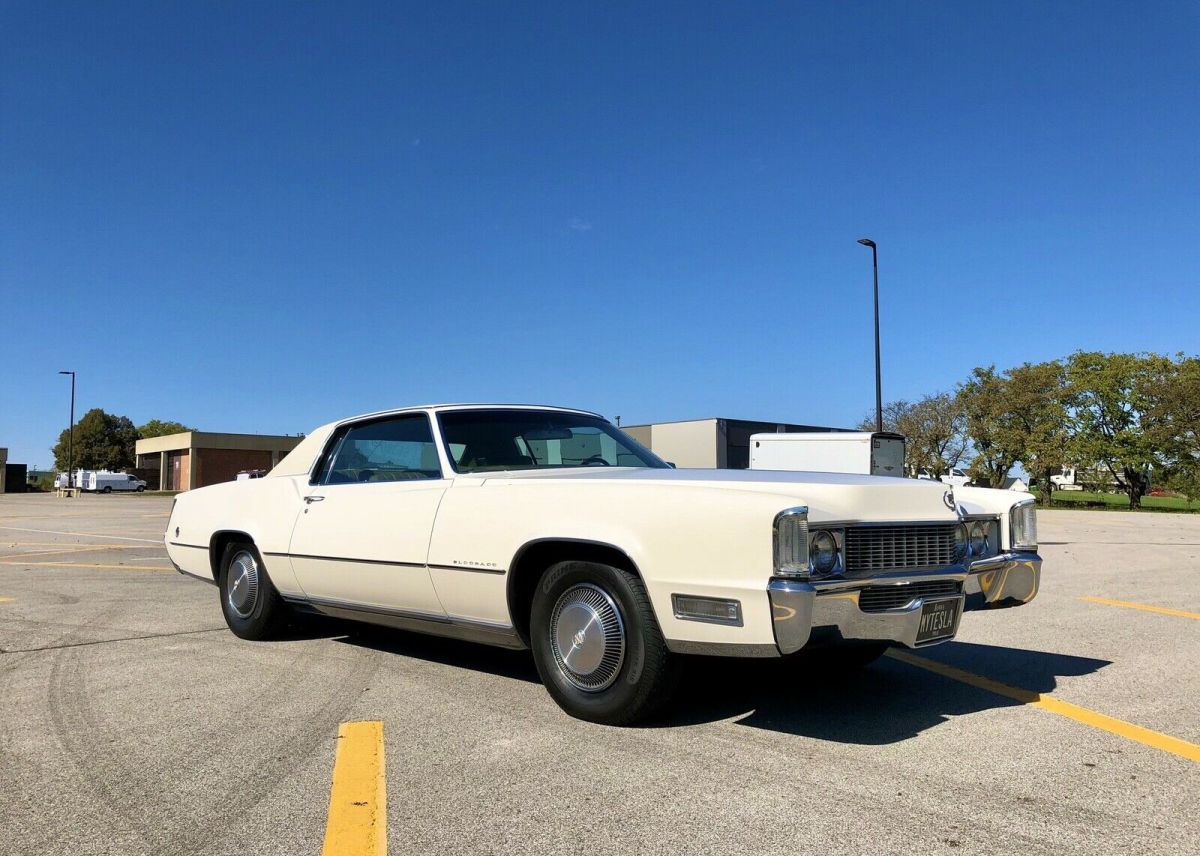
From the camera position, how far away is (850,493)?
3584 mm

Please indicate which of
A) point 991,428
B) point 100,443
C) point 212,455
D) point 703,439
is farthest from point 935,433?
point 100,443

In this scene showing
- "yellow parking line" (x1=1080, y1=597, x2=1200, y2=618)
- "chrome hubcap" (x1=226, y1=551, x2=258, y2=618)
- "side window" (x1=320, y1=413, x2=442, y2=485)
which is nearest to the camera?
"side window" (x1=320, y1=413, x2=442, y2=485)

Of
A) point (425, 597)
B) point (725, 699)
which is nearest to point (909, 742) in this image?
point (725, 699)

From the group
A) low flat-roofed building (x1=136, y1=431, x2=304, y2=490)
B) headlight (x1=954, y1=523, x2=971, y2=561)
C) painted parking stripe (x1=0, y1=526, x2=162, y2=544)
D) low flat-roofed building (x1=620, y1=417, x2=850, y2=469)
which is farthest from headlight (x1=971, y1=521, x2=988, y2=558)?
low flat-roofed building (x1=136, y1=431, x2=304, y2=490)

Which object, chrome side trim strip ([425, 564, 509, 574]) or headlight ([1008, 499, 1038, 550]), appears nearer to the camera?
chrome side trim strip ([425, 564, 509, 574])

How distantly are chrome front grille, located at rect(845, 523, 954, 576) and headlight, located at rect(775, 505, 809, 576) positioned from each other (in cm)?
31

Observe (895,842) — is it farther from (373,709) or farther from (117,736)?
(117,736)

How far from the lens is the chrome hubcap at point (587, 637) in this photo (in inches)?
150

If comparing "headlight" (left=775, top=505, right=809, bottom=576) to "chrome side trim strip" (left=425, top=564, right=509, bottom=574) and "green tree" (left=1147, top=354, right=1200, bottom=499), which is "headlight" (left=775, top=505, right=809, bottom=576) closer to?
"chrome side trim strip" (left=425, top=564, right=509, bottom=574)

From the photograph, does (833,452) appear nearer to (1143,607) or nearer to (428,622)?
(1143,607)

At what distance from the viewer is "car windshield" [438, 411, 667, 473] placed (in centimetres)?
488

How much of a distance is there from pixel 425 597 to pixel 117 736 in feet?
4.76

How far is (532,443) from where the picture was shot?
16.7 feet

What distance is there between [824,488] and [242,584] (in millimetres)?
4165
